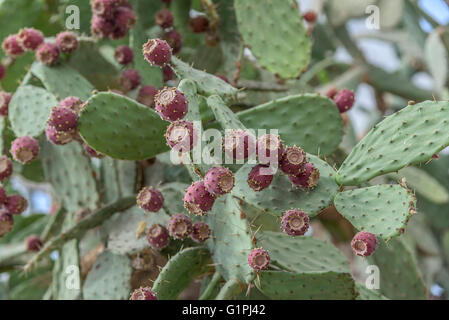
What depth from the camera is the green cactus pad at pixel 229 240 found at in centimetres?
146

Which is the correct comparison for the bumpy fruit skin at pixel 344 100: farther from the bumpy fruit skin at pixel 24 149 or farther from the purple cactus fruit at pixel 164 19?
the bumpy fruit skin at pixel 24 149

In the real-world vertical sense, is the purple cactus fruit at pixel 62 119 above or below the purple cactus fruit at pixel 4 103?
above

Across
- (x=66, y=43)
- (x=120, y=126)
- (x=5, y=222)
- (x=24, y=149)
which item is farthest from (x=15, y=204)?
(x=66, y=43)

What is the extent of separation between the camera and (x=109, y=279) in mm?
1784

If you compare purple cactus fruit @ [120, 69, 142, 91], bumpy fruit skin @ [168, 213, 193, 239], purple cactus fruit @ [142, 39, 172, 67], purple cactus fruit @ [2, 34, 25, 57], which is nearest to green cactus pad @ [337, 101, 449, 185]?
bumpy fruit skin @ [168, 213, 193, 239]

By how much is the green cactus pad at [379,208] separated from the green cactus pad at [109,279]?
665mm

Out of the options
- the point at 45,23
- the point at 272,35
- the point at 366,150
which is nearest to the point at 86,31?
the point at 45,23

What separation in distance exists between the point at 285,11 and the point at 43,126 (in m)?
0.83

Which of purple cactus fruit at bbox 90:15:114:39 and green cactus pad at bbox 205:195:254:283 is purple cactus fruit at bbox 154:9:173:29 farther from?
green cactus pad at bbox 205:195:254:283

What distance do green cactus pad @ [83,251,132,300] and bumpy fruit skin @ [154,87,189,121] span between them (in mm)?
599

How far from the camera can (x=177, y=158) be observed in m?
1.60

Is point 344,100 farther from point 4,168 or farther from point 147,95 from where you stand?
point 4,168

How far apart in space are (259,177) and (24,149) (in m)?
0.72

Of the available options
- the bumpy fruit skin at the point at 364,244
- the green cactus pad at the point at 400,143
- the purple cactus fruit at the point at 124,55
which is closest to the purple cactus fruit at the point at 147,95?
the purple cactus fruit at the point at 124,55
